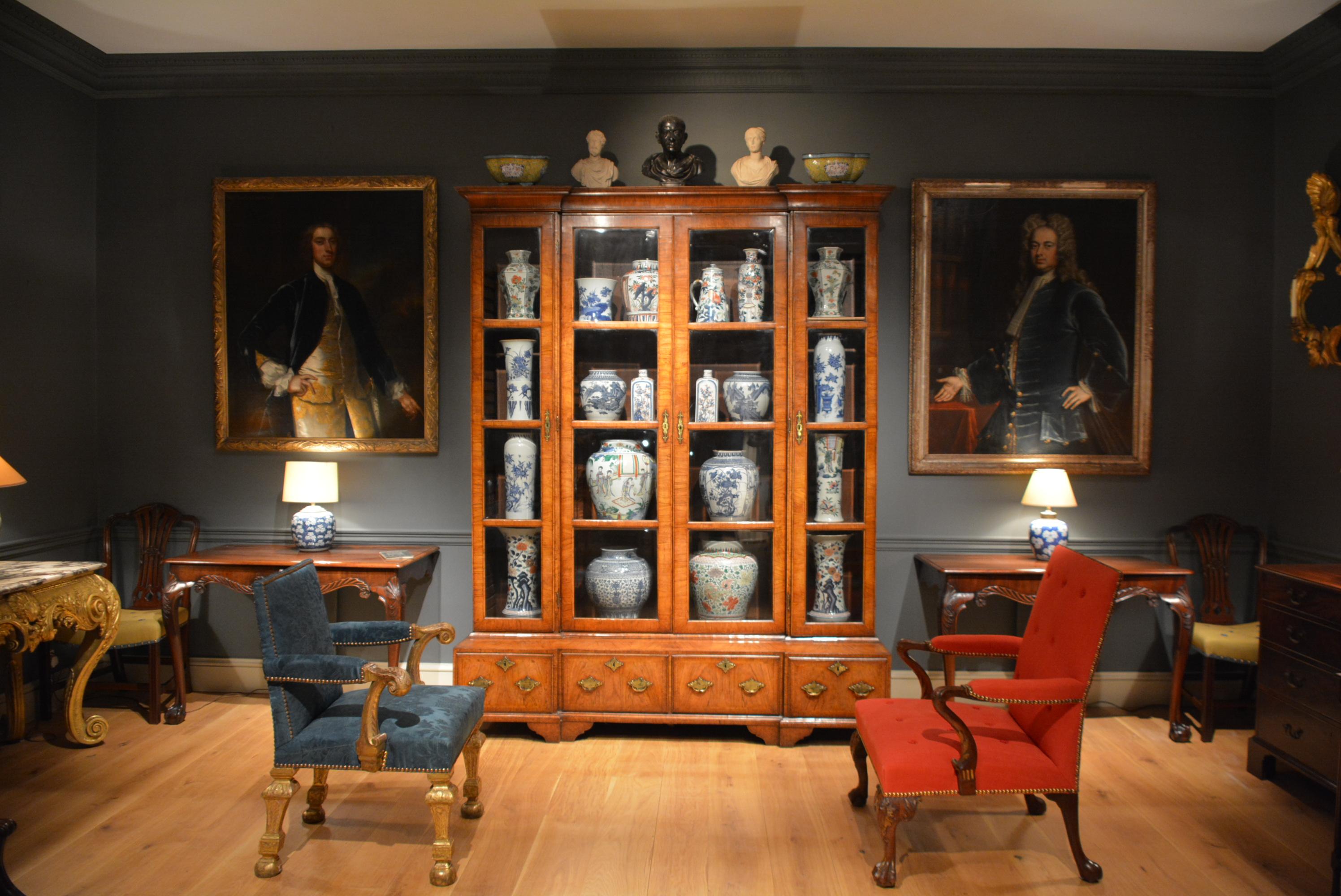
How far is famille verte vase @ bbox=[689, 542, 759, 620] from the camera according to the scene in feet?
12.1

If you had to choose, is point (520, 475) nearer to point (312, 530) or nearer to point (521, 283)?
point (521, 283)

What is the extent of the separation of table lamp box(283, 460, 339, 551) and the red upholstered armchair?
2.62 metres

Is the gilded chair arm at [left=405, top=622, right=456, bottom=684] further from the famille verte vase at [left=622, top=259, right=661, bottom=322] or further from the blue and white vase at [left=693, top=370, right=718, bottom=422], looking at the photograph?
the famille verte vase at [left=622, top=259, right=661, bottom=322]

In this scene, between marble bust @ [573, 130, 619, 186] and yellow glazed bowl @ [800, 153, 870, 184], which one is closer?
yellow glazed bowl @ [800, 153, 870, 184]

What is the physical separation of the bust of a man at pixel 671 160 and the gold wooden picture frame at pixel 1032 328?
110 centimetres

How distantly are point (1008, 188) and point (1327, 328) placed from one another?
148 cm

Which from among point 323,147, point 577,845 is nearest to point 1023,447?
point 577,845

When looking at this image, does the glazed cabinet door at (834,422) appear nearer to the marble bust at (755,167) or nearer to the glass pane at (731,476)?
the glass pane at (731,476)

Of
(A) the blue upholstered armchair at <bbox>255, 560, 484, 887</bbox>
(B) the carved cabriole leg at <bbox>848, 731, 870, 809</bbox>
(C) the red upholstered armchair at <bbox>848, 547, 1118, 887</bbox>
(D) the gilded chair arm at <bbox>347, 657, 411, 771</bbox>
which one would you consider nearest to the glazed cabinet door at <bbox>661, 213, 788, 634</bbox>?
(B) the carved cabriole leg at <bbox>848, 731, 870, 809</bbox>

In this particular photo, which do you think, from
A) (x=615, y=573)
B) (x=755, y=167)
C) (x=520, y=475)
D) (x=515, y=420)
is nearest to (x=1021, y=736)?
(x=615, y=573)

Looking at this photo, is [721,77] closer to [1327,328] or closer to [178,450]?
[1327,328]

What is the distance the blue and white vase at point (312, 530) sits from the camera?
3916 mm

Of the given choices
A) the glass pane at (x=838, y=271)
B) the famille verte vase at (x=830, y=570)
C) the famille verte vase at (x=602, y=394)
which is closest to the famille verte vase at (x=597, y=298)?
the famille verte vase at (x=602, y=394)

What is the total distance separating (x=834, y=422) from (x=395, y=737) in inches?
84.5
